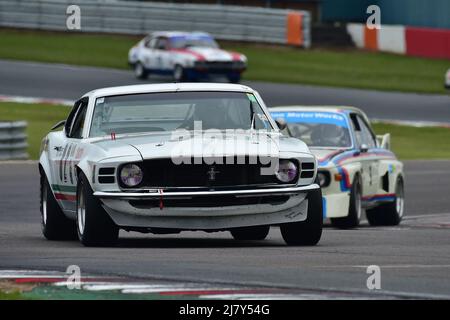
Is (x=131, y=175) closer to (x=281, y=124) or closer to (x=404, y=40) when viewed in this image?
(x=281, y=124)

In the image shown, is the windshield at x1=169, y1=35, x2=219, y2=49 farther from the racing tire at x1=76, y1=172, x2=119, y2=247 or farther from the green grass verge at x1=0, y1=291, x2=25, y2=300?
the green grass verge at x1=0, y1=291, x2=25, y2=300

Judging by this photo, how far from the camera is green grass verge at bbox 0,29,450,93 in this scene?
131 feet

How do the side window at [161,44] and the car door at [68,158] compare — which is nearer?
the car door at [68,158]

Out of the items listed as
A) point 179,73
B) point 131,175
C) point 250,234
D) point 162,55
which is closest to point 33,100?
point 179,73

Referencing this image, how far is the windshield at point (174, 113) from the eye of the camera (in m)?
12.0

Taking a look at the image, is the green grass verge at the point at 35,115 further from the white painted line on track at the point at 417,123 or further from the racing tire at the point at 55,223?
the racing tire at the point at 55,223

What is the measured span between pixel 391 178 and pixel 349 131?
0.97m

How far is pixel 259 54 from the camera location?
43.9 meters

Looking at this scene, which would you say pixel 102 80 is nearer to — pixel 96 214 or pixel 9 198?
pixel 9 198

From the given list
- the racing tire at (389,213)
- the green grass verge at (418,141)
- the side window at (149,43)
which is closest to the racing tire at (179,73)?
the side window at (149,43)

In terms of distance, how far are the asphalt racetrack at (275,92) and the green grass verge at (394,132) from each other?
157 centimetres

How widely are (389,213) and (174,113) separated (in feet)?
18.7

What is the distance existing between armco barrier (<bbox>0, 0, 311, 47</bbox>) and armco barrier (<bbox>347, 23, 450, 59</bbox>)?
5.91 feet

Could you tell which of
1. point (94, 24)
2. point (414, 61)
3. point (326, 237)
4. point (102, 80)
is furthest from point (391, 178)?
point (94, 24)
